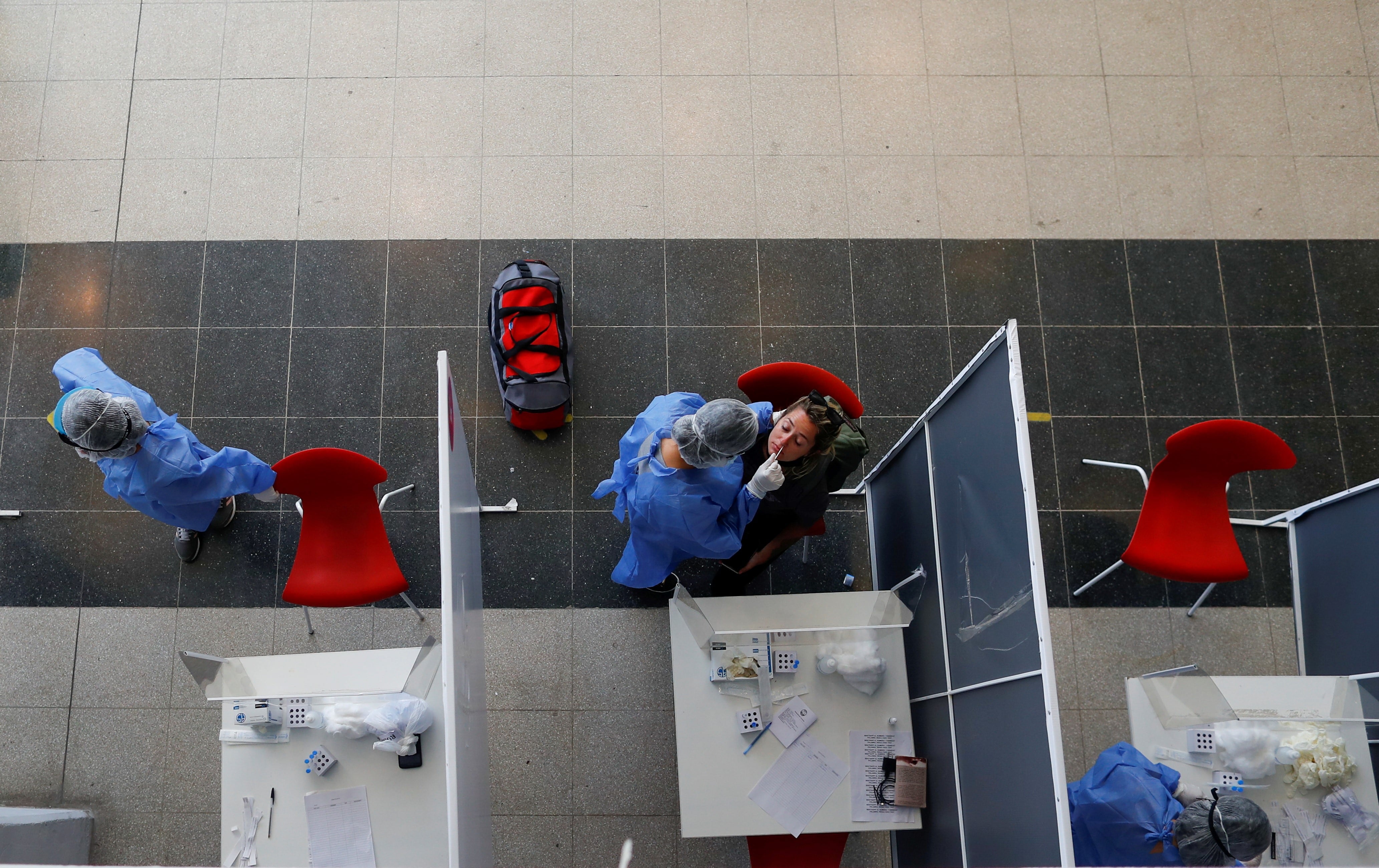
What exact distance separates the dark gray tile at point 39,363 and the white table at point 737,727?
311 cm

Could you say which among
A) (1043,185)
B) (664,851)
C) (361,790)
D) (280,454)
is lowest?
(664,851)

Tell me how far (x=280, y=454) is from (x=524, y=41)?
2378mm

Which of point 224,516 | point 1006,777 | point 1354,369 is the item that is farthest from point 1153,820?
point 224,516

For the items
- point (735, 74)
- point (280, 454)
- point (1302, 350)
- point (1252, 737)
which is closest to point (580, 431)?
point (280, 454)

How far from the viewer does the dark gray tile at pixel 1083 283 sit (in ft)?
12.9

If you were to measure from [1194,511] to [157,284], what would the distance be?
15.4 ft

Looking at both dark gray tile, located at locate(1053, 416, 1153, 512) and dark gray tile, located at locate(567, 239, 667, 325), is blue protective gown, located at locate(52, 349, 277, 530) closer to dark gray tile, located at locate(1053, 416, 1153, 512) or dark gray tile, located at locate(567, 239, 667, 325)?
dark gray tile, located at locate(567, 239, 667, 325)

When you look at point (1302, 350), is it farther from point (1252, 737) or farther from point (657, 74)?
point (657, 74)

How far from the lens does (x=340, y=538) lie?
317 centimetres

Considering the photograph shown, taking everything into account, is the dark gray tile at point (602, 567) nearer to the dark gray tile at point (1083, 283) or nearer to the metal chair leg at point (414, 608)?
the metal chair leg at point (414, 608)

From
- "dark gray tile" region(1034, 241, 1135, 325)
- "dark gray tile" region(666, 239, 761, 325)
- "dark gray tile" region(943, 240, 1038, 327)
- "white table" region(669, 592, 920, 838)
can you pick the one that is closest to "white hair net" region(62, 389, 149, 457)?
"white table" region(669, 592, 920, 838)

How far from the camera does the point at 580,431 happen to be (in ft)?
12.4

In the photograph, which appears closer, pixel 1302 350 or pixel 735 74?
pixel 1302 350

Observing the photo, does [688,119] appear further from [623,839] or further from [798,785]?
[623,839]
